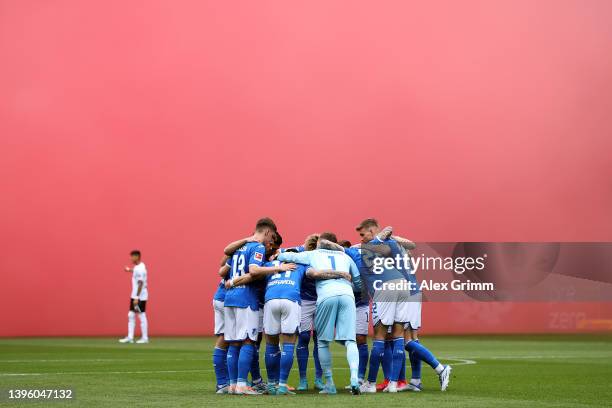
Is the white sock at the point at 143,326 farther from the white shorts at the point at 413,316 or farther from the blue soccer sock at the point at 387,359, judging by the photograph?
the white shorts at the point at 413,316

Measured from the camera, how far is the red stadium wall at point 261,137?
104 ft

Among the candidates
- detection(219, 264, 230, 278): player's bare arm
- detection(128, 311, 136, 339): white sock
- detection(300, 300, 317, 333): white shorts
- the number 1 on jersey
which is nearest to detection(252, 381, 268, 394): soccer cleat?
detection(300, 300, 317, 333): white shorts

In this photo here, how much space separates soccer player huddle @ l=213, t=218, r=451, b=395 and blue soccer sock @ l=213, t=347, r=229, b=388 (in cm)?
1

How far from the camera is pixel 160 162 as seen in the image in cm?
3203

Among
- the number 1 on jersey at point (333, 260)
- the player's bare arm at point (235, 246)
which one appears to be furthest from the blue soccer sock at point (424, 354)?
the player's bare arm at point (235, 246)

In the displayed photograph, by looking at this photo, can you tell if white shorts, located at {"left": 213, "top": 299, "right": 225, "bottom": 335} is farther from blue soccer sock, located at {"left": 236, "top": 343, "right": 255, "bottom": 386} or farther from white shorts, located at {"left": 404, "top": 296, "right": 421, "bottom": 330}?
white shorts, located at {"left": 404, "top": 296, "right": 421, "bottom": 330}

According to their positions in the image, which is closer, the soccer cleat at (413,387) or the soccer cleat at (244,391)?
the soccer cleat at (244,391)

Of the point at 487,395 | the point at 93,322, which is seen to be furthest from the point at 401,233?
the point at 487,395

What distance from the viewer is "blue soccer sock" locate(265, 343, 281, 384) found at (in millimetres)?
13172

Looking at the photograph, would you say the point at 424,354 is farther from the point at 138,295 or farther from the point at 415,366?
the point at 138,295

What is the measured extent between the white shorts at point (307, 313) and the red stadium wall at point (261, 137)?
17915mm

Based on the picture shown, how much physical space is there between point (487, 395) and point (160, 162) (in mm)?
20553

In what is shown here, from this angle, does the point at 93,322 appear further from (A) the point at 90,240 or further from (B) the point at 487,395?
(B) the point at 487,395

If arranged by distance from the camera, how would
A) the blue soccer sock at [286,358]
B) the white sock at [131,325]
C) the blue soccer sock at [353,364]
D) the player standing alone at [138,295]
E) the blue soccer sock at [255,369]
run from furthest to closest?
1. the player standing alone at [138,295]
2. the white sock at [131,325]
3. the blue soccer sock at [255,369]
4. the blue soccer sock at [286,358]
5. the blue soccer sock at [353,364]
